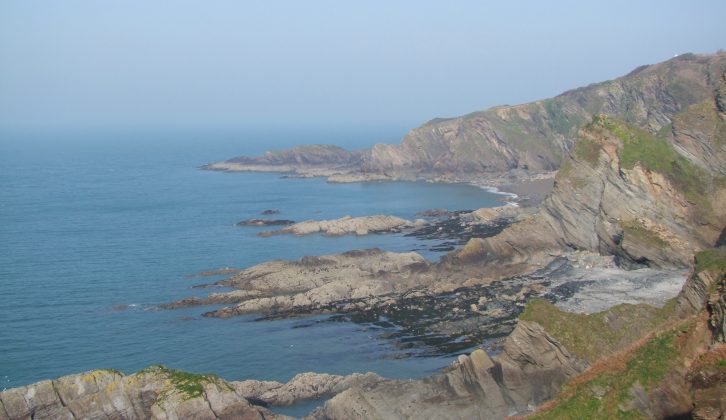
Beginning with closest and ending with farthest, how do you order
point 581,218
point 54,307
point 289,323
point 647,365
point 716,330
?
1. point 716,330
2. point 647,365
3. point 289,323
4. point 54,307
5. point 581,218

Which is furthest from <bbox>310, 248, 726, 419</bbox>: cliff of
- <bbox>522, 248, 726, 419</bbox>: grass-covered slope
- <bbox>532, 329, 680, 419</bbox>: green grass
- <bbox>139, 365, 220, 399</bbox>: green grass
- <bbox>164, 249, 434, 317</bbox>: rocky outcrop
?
<bbox>164, 249, 434, 317</bbox>: rocky outcrop

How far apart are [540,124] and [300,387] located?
94622 millimetres

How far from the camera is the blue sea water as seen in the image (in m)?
38.3

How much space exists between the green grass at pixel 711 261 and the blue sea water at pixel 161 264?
13.3 meters

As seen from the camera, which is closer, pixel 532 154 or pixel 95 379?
pixel 95 379

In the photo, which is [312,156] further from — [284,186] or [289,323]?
[289,323]

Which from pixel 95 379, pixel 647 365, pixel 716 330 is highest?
pixel 716 330

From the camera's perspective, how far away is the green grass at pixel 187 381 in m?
25.9

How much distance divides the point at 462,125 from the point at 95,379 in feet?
322

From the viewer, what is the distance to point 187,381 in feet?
86.8

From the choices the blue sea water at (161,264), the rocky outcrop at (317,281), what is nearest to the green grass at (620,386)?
the blue sea water at (161,264)

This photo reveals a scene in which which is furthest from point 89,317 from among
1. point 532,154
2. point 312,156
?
point 312,156

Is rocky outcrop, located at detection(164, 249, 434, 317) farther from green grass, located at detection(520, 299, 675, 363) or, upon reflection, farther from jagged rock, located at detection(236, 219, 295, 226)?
green grass, located at detection(520, 299, 675, 363)

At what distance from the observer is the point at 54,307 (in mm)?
47500
